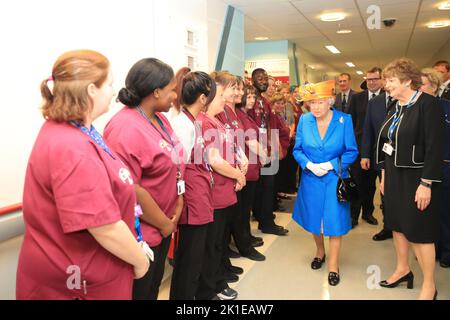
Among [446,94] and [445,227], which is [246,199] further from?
[446,94]

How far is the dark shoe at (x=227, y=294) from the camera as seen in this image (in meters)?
2.64

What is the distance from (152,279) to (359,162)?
318 cm

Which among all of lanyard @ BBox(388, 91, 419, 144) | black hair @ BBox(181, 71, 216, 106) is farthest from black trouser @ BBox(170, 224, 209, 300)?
lanyard @ BBox(388, 91, 419, 144)

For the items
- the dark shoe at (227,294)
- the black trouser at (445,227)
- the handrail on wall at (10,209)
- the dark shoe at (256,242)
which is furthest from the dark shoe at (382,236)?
the handrail on wall at (10,209)

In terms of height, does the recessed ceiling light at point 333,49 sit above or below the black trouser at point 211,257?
above

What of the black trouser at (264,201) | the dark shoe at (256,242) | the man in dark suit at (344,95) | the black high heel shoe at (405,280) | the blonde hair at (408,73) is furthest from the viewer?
the man in dark suit at (344,95)

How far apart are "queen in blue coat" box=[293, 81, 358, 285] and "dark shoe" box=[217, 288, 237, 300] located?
0.78 m

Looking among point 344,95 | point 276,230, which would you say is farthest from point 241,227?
point 344,95

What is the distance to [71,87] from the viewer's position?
1164 millimetres

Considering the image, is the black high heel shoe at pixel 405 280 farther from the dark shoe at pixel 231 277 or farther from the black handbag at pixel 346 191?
the dark shoe at pixel 231 277

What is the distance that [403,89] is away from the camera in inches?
96.0

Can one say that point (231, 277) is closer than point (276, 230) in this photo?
Yes

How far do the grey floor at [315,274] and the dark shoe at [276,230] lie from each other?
0.14 m
